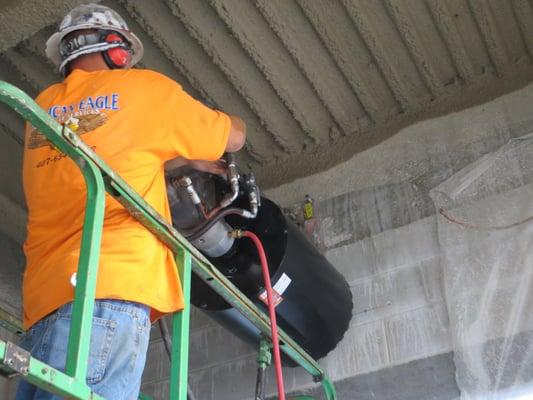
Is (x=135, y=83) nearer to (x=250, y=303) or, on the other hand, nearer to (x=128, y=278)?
(x=128, y=278)

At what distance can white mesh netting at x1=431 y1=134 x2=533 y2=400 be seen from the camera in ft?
7.42

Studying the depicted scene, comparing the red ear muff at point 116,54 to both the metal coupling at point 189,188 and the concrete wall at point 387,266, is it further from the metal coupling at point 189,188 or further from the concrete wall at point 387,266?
the concrete wall at point 387,266

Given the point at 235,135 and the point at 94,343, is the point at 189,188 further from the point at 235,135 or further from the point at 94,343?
the point at 94,343

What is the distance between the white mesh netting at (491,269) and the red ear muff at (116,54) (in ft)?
4.51

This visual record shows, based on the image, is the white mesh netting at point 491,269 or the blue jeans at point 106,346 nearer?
the blue jeans at point 106,346

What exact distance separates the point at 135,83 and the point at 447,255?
1.38m

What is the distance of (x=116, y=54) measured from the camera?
1963 millimetres

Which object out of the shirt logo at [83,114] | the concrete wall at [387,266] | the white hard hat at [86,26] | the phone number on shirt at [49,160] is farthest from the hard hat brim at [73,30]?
the concrete wall at [387,266]

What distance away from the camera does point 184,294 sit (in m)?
1.67

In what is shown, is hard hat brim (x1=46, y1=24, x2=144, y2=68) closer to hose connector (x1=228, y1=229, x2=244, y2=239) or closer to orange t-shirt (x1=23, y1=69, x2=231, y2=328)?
orange t-shirt (x1=23, y1=69, x2=231, y2=328)

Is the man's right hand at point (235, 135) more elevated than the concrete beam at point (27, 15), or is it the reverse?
the concrete beam at point (27, 15)

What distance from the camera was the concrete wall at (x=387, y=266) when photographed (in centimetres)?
249

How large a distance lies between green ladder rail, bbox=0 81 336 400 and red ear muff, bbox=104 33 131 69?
55cm

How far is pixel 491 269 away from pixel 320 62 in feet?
3.63
